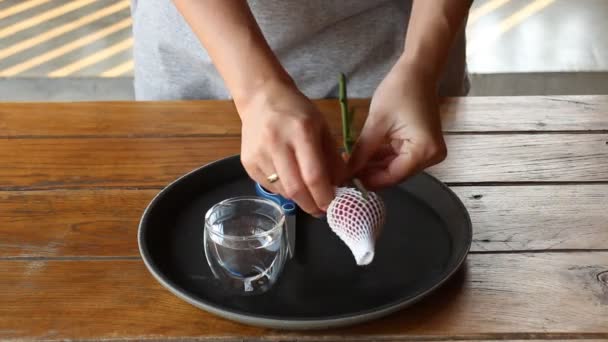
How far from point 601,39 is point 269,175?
241 cm

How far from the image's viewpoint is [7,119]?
113 cm

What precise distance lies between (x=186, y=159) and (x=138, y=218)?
15 cm

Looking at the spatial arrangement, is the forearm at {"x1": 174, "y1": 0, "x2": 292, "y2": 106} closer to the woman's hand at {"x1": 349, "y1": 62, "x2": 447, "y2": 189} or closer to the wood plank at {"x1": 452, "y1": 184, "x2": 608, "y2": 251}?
the woman's hand at {"x1": 349, "y1": 62, "x2": 447, "y2": 189}

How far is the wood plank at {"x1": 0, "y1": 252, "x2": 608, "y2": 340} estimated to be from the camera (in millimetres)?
720

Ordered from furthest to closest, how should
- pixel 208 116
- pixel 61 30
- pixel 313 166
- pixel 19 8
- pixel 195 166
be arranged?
pixel 19 8 < pixel 61 30 < pixel 208 116 < pixel 195 166 < pixel 313 166

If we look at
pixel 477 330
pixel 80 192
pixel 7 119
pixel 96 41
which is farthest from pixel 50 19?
pixel 477 330

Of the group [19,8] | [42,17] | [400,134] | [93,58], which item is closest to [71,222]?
[400,134]

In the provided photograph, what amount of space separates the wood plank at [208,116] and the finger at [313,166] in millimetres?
365

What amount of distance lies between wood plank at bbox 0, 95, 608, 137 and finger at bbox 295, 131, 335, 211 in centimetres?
36

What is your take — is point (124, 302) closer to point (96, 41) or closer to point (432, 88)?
point (432, 88)

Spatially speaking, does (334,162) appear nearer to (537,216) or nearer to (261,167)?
(261,167)

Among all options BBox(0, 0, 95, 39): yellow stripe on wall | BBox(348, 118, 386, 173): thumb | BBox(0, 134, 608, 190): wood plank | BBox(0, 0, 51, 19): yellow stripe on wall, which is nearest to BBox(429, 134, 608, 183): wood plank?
BBox(0, 134, 608, 190): wood plank

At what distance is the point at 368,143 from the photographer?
80 cm

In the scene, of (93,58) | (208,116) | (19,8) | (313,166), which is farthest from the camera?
(19,8)
